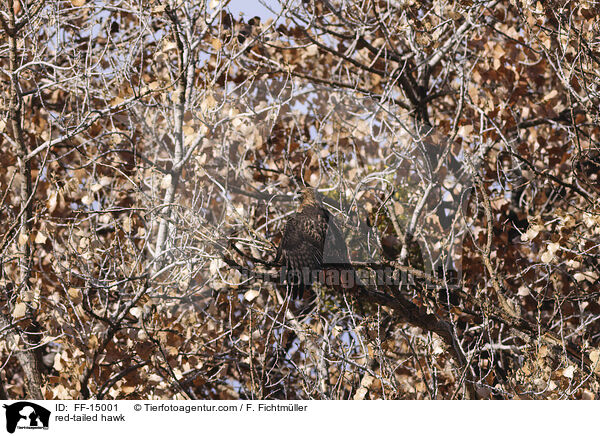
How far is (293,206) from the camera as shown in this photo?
689 centimetres

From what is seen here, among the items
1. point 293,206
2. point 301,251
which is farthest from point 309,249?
point 293,206

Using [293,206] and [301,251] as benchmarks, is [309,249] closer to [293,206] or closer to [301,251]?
[301,251]

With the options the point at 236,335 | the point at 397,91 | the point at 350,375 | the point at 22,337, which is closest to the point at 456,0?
the point at 397,91

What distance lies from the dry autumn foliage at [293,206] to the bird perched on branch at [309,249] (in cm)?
18

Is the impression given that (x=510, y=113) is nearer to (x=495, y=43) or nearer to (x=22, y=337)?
(x=495, y=43)

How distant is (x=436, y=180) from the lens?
6.14 meters

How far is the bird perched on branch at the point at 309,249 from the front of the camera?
5.18m
